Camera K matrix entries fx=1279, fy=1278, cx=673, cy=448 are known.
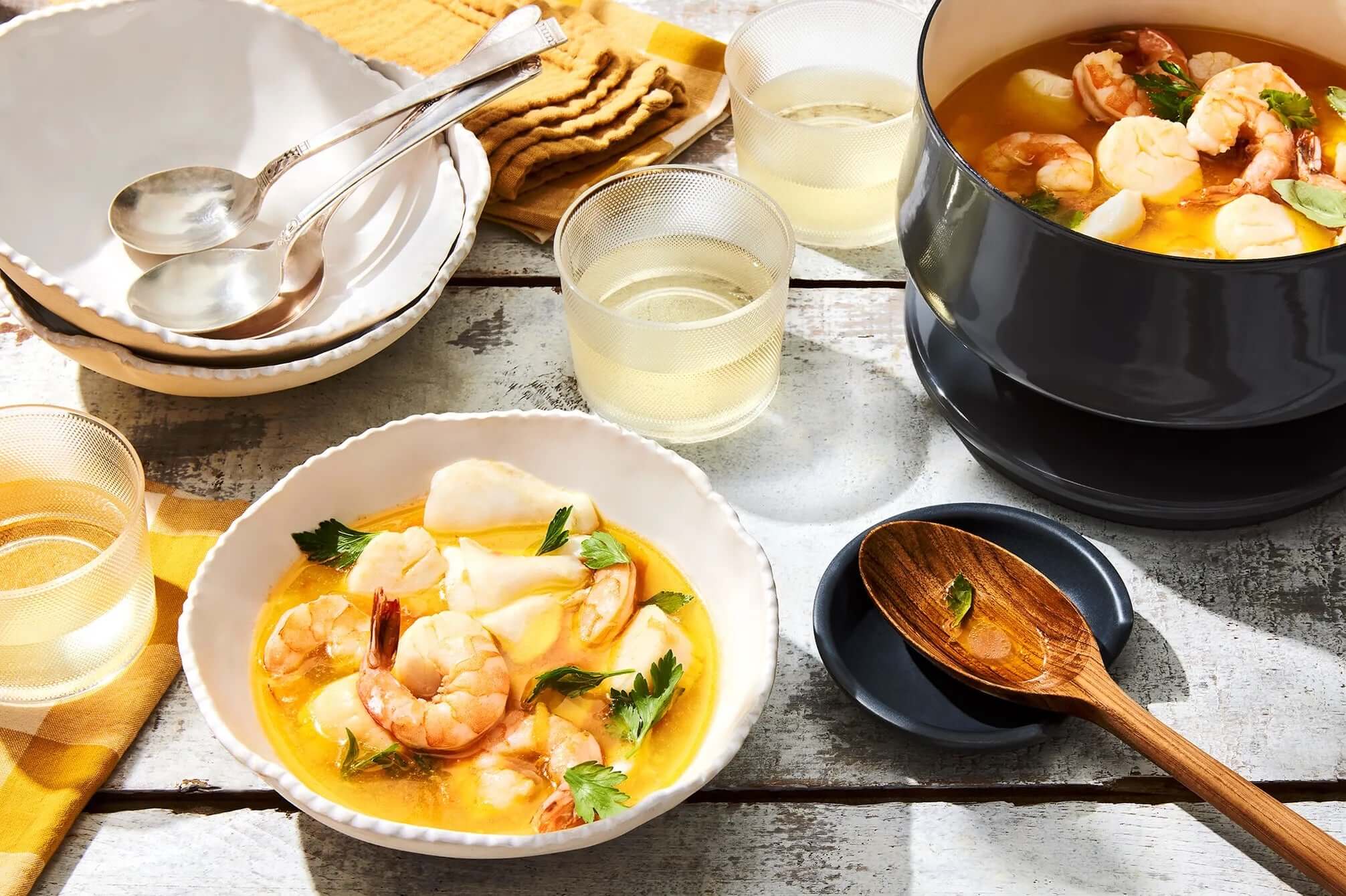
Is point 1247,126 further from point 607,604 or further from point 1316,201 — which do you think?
point 607,604

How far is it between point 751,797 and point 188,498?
0.54 metres

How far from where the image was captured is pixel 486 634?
89 cm

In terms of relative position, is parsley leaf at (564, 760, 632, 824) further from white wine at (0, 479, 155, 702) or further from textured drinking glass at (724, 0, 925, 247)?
textured drinking glass at (724, 0, 925, 247)

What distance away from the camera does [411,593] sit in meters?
0.95

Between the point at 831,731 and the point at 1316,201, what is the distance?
561 millimetres

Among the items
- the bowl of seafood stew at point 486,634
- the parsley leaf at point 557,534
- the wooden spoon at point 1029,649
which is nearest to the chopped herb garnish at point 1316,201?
the wooden spoon at point 1029,649

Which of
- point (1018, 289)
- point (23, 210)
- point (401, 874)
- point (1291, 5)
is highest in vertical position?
point (1291, 5)

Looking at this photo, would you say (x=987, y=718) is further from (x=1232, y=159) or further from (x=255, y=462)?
(x=255, y=462)

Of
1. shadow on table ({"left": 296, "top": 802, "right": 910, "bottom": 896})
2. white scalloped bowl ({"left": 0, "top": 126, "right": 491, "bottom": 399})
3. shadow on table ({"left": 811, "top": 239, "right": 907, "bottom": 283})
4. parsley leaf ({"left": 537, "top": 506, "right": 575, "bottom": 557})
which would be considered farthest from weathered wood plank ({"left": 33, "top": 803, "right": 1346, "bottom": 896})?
shadow on table ({"left": 811, "top": 239, "right": 907, "bottom": 283})

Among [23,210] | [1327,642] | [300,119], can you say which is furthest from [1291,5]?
[23,210]

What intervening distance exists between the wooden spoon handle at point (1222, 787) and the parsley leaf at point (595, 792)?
33cm

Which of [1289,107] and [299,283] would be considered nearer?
[1289,107]

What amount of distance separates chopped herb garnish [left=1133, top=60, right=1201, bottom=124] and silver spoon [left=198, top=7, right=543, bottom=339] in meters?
0.60

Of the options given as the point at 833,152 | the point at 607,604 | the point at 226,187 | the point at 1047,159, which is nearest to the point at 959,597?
the point at 607,604
